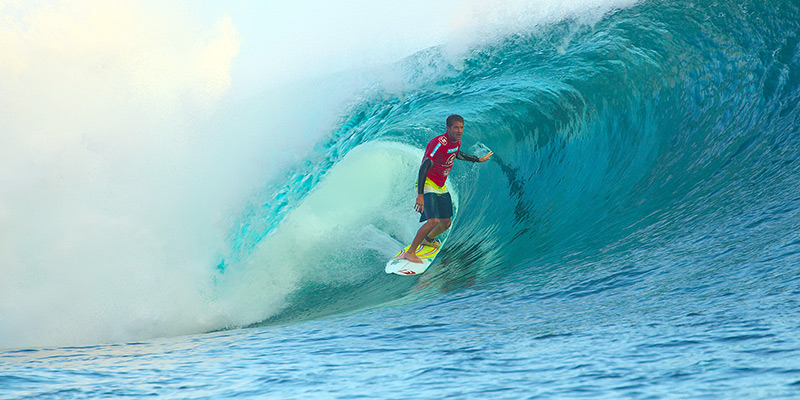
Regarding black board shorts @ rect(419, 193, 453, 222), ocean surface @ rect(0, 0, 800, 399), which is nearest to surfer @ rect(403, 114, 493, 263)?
black board shorts @ rect(419, 193, 453, 222)

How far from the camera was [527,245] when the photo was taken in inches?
238

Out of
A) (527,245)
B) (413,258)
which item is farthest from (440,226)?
(527,245)

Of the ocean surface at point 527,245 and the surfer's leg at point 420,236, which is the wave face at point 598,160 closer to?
the ocean surface at point 527,245

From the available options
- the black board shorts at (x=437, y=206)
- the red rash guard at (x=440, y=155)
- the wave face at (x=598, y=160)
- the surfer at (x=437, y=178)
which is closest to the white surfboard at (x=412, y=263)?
the wave face at (x=598, y=160)

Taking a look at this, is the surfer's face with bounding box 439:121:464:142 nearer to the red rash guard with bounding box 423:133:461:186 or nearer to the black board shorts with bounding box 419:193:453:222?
the red rash guard with bounding box 423:133:461:186

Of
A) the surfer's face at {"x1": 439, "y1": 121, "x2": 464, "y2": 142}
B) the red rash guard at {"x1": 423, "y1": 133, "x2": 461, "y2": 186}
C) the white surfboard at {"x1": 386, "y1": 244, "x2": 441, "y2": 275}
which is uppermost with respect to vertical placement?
the surfer's face at {"x1": 439, "y1": 121, "x2": 464, "y2": 142}

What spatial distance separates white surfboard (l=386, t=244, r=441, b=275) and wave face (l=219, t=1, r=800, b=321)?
5.0 inches

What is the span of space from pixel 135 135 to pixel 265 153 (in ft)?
5.34

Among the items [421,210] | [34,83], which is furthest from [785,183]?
[34,83]

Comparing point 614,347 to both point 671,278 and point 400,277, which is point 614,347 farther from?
point 400,277

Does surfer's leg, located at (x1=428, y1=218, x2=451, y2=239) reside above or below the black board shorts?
below

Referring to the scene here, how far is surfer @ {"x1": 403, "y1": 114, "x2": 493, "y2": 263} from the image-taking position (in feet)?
18.5

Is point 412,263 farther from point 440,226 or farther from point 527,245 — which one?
point 527,245

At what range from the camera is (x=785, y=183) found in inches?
216
